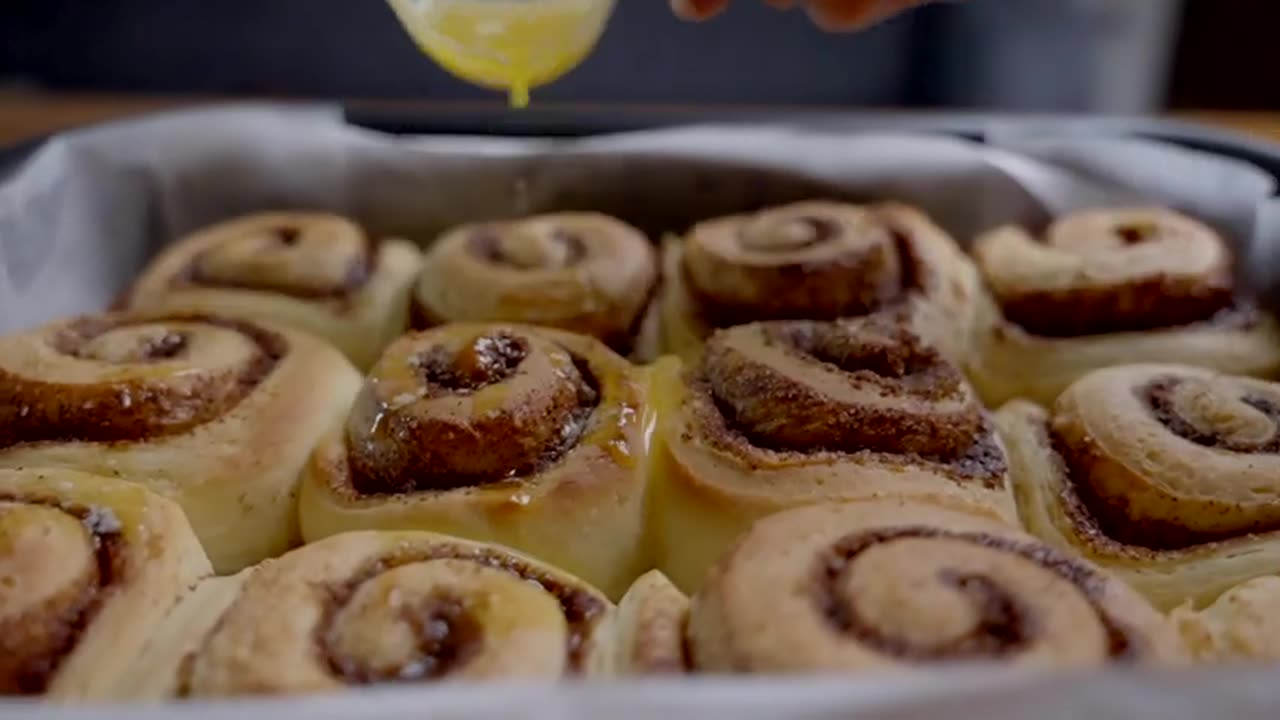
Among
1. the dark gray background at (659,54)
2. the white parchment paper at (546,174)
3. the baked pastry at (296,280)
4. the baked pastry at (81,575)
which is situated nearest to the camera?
the baked pastry at (81,575)

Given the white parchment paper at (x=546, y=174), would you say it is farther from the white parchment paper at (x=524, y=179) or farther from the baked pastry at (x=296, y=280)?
the baked pastry at (x=296, y=280)

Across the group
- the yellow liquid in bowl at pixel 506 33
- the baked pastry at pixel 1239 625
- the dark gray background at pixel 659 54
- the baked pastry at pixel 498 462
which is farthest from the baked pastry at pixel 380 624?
the dark gray background at pixel 659 54

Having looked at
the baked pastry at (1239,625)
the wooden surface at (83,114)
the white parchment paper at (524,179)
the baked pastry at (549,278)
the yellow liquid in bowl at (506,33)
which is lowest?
the baked pastry at (1239,625)

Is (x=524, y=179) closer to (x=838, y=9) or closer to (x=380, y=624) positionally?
(x=838, y=9)

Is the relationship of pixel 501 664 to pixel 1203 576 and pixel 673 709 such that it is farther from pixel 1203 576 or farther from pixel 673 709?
pixel 1203 576

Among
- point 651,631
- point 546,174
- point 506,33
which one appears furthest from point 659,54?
point 651,631
